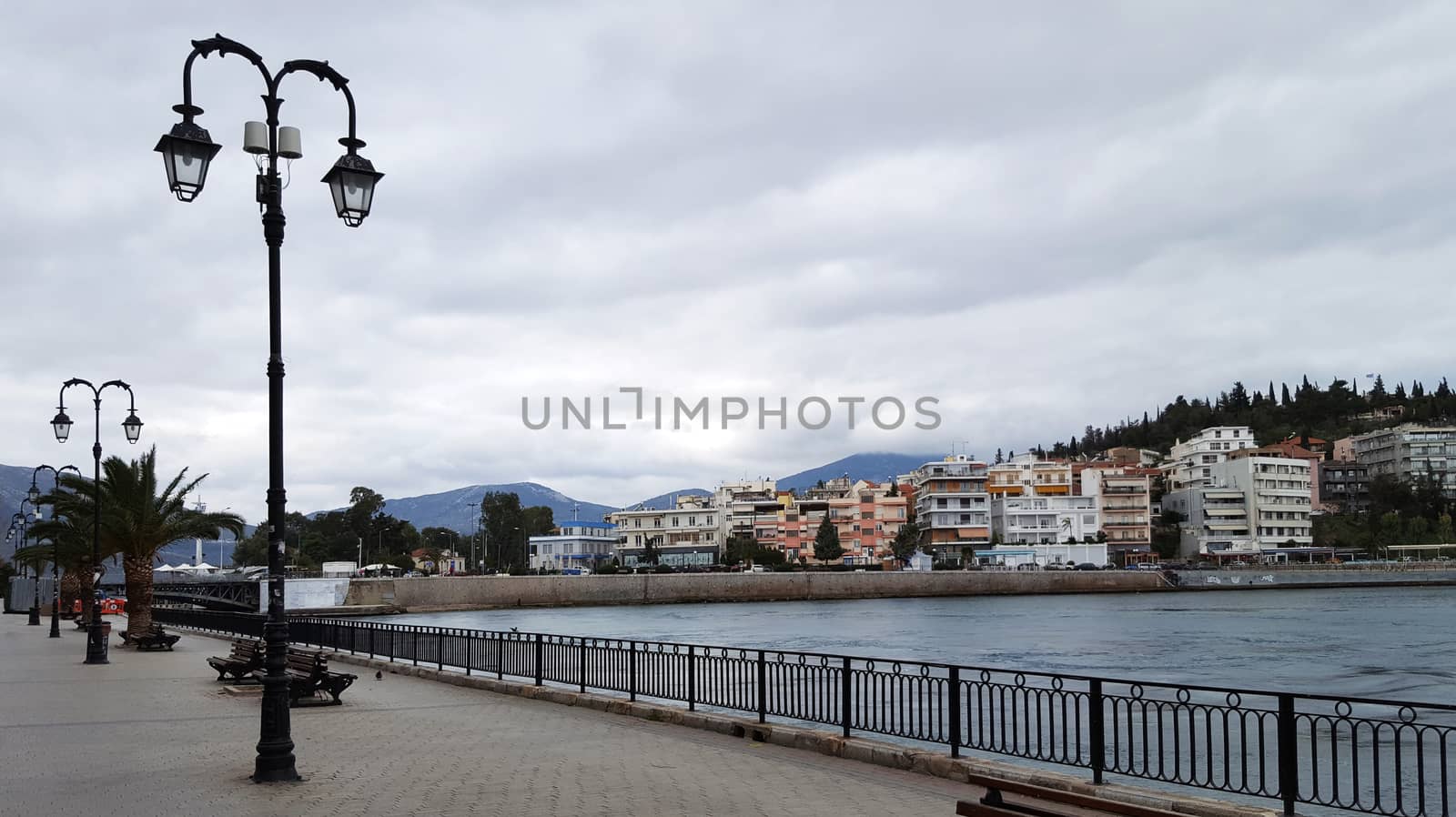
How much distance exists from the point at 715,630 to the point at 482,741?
168 ft

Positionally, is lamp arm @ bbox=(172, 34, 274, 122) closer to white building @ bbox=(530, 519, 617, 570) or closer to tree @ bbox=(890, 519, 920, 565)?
tree @ bbox=(890, 519, 920, 565)

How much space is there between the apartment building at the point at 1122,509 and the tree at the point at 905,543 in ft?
65.1

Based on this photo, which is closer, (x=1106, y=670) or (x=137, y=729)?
(x=137, y=729)

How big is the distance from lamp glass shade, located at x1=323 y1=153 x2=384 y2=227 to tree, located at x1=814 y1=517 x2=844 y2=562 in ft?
396

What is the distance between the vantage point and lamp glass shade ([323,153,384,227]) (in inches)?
409

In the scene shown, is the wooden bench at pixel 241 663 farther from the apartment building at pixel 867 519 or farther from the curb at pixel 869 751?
the apartment building at pixel 867 519

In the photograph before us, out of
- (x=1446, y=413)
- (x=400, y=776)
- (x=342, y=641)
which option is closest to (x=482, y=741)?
(x=400, y=776)

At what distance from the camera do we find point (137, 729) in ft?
44.8

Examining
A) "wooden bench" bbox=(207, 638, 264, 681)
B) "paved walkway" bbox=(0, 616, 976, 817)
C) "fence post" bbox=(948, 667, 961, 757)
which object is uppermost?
"fence post" bbox=(948, 667, 961, 757)

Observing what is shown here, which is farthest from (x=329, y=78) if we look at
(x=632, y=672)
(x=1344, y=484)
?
(x=1344, y=484)

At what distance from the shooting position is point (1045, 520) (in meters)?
133

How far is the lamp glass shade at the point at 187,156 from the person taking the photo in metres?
9.62

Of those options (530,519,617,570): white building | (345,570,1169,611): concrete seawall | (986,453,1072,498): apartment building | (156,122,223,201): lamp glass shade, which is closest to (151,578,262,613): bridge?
(345,570,1169,611): concrete seawall

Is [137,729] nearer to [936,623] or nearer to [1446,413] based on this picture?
[936,623]
